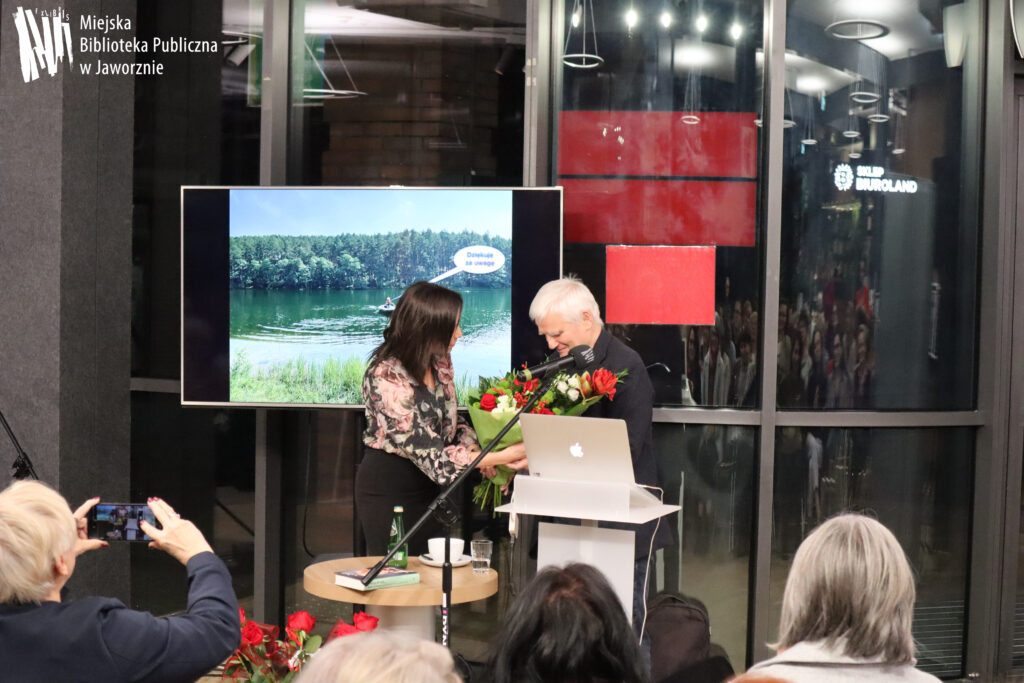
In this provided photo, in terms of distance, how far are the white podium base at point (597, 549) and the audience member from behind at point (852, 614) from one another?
1137 millimetres

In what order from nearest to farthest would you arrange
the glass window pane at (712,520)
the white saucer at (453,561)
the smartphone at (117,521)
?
1. the smartphone at (117,521)
2. the white saucer at (453,561)
3. the glass window pane at (712,520)

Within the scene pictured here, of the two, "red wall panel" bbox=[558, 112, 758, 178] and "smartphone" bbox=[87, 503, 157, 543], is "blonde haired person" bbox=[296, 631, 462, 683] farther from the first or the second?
"red wall panel" bbox=[558, 112, 758, 178]

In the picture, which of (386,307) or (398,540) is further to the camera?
(386,307)

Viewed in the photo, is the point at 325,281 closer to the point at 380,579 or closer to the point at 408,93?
the point at 408,93

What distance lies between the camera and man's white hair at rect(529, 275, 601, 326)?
350cm

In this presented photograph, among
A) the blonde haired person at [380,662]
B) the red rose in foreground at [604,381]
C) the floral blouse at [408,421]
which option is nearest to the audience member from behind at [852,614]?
the blonde haired person at [380,662]

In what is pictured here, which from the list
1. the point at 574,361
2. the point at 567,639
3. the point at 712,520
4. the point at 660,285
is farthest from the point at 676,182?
the point at 567,639

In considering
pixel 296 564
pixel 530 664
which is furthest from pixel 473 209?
pixel 530 664

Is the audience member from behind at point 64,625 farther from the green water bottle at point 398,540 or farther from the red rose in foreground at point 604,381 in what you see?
the red rose in foreground at point 604,381

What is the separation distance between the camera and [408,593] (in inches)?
125

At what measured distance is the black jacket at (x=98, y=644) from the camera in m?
1.84

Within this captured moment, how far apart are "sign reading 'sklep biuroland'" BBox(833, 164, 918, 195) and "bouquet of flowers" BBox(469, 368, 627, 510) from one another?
5.20 feet

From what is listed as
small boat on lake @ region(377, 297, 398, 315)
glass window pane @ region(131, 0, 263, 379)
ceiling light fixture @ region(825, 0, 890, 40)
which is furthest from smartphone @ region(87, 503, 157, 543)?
ceiling light fixture @ region(825, 0, 890, 40)

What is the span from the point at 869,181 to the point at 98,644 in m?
3.58
